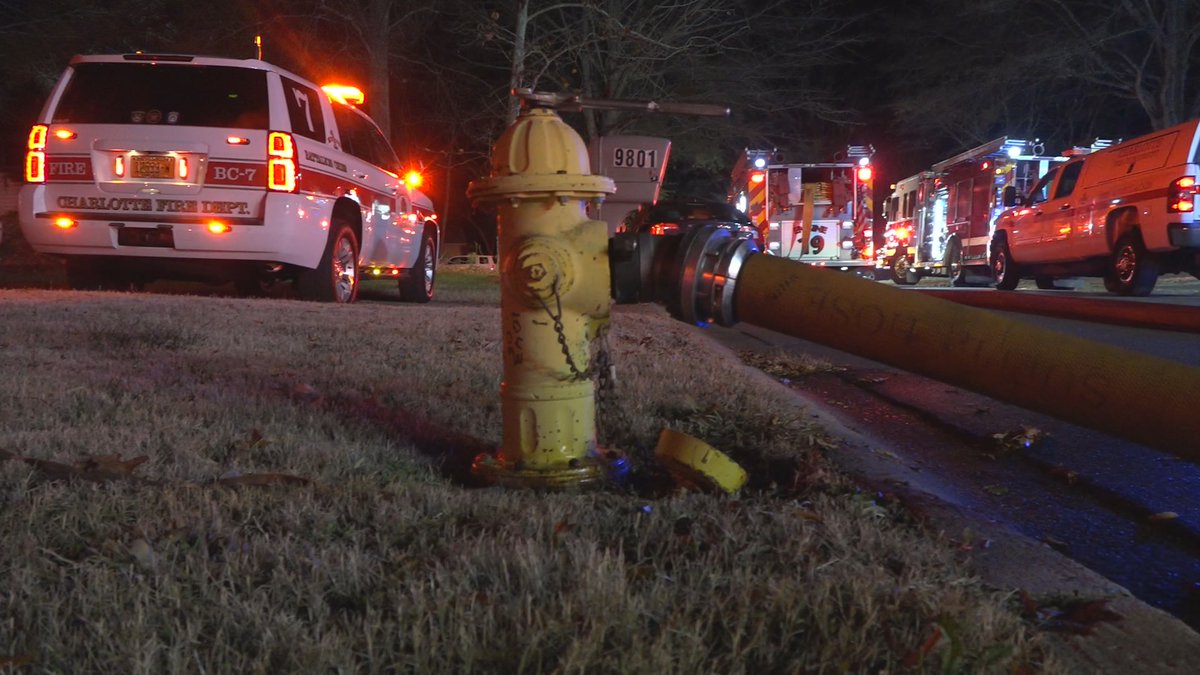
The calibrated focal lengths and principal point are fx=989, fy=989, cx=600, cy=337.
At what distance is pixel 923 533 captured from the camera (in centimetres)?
254

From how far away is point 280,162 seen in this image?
304 inches

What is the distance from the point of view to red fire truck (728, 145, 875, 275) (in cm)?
2142

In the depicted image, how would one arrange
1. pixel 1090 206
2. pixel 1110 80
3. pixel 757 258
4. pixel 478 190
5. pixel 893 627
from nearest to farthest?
pixel 893 627
pixel 757 258
pixel 478 190
pixel 1090 206
pixel 1110 80

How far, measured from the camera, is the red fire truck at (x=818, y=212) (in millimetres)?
21422

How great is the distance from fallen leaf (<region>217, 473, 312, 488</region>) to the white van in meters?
11.9

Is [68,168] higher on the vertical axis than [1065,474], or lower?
higher

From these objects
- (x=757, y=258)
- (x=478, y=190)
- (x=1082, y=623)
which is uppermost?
(x=478, y=190)

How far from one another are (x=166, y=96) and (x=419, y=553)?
21.7 feet

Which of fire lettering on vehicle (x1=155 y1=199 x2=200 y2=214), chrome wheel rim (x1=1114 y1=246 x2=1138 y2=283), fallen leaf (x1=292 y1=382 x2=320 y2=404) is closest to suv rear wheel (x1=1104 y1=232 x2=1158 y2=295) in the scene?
chrome wheel rim (x1=1114 y1=246 x2=1138 y2=283)

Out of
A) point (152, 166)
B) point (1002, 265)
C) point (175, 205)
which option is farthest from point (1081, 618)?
point (1002, 265)

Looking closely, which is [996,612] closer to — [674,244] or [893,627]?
[893,627]

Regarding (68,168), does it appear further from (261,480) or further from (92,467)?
(261,480)

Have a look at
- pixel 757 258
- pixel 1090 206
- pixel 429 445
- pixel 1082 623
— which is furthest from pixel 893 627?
pixel 1090 206

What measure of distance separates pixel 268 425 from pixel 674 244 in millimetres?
1637
